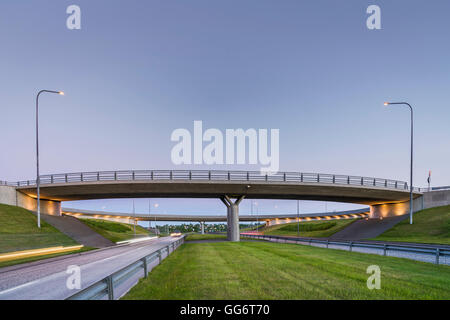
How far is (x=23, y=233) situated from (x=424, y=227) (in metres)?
45.8

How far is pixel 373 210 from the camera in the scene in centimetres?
5375

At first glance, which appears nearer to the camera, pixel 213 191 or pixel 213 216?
pixel 213 191

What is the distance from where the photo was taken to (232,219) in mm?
42781

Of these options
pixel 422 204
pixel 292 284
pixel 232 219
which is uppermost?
pixel 292 284

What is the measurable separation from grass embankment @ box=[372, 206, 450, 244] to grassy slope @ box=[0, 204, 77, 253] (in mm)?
35927

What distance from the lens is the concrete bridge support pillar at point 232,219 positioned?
4153 cm

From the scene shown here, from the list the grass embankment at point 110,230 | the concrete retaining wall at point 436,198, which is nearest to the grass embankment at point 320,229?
the concrete retaining wall at point 436,198

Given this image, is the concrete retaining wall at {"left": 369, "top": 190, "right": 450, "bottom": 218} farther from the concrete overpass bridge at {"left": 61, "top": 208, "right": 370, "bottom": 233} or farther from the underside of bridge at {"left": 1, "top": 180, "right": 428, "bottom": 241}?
the concrete overpass bridge at {"left": 61, "top": 208, "right": 370, "bottom": 233}

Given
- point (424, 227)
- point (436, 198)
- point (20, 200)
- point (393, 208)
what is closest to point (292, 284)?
point (424, 227)

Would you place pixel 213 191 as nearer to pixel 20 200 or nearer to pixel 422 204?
pixel 20 200

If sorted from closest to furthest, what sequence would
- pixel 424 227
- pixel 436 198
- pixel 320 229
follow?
pixel 424 227 < pixel 436 198 < pixel 320 229

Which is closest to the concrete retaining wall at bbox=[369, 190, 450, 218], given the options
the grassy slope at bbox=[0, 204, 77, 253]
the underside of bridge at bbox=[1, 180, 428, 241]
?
the underside of bridge at bbox=[1, 180, 428, 241]

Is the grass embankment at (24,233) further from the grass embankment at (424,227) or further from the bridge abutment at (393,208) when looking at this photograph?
the bridge abutment at (393,208)
